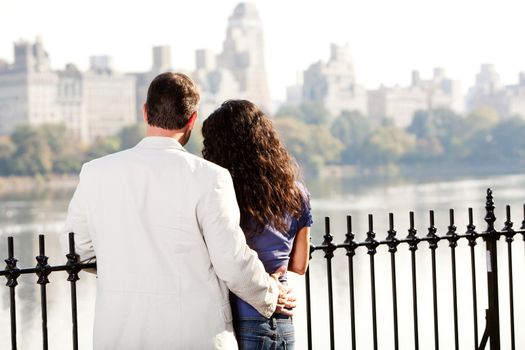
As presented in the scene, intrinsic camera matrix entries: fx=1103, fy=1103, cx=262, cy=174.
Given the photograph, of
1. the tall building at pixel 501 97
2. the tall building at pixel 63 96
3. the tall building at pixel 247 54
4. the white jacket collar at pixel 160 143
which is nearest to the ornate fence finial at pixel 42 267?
the white jacket collar at pixel 160 143

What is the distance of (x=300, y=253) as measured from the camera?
276 cm

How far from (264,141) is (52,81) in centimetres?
9842

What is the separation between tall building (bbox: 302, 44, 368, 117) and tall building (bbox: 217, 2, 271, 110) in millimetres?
4993

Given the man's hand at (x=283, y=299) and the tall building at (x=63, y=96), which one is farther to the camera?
the tall building at (x=63, y=96)

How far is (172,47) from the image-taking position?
346 ft

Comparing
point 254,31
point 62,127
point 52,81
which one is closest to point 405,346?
point 62,127

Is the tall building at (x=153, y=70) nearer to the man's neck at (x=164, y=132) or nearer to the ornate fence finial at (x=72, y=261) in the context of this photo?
the ornate fence finial at (x=72, y=261)

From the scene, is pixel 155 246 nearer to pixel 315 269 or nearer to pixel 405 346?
pixel 405 346

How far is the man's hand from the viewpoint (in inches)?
104

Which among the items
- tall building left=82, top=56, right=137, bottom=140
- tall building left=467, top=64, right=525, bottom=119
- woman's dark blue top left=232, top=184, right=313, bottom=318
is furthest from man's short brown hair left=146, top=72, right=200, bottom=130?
tall building left=467, top=64, right=525, bottom=119

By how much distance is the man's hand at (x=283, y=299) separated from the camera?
2.65m

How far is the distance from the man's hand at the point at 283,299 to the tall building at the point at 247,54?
110m

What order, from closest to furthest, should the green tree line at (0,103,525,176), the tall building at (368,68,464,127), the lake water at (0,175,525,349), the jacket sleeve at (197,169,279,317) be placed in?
the jacket sleeve at (197,169,279,317) < the lake water at (0,175,525,349) < the green tree line at (0,103,525,176) < the tall building at (368,68,464,127)

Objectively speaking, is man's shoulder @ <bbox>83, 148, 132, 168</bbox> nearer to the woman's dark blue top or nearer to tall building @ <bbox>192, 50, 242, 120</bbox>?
the woman's dark blue top
